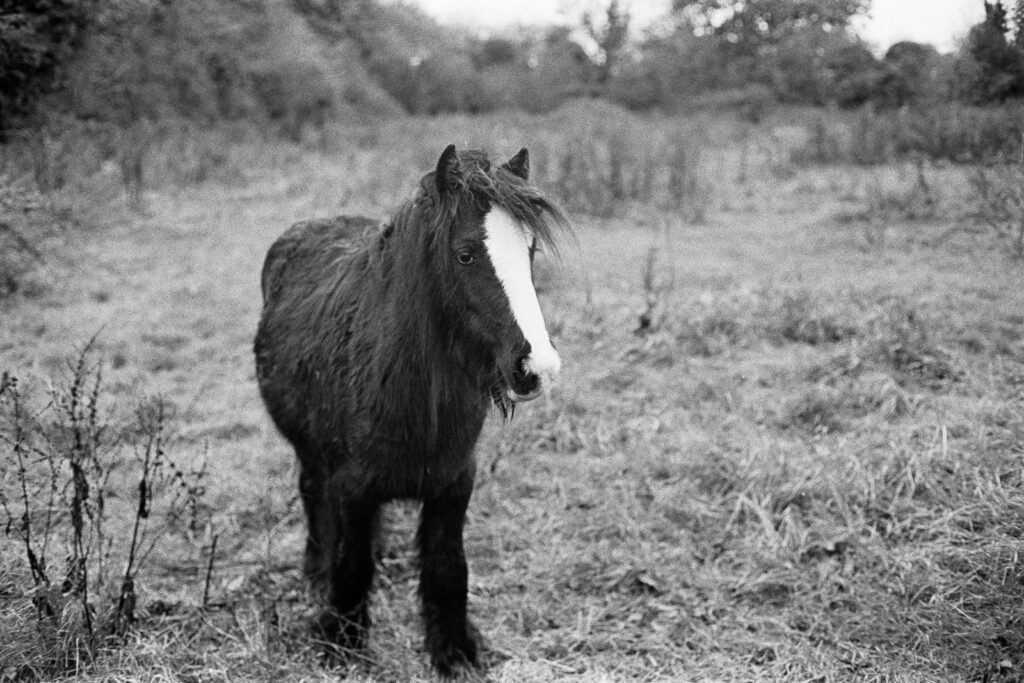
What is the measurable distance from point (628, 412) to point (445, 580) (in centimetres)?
219

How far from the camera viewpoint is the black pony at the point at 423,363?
2.44m

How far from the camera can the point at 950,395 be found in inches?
172

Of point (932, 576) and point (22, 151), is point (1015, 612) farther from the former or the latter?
point (22, 151)

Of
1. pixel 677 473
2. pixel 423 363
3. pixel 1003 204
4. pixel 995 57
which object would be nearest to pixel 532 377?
pixel 423 363

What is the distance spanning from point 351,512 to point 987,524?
8.77ft

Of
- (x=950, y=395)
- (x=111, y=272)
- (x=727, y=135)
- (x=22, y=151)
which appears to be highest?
(x=727, y=135)

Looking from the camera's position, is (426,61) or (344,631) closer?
(344,631)

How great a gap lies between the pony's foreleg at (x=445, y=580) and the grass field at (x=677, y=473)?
0.14 m

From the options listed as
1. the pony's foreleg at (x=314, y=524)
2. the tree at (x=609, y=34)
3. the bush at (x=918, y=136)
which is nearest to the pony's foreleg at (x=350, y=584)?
the pony's foreleg at (x=314, y=524)

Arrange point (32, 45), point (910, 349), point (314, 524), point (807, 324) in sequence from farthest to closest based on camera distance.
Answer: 1. point (807, 324)
2. point (910, 349)
3. point (32, 45)
4. point (314, 524)

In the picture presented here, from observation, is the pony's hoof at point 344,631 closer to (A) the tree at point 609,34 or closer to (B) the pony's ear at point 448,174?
(B) the pony's ear at point 448,174

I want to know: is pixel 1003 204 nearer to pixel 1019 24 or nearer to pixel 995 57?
pixel 995 57

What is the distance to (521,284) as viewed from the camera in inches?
93.0

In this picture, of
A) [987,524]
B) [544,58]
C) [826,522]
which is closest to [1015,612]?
[987,524]
